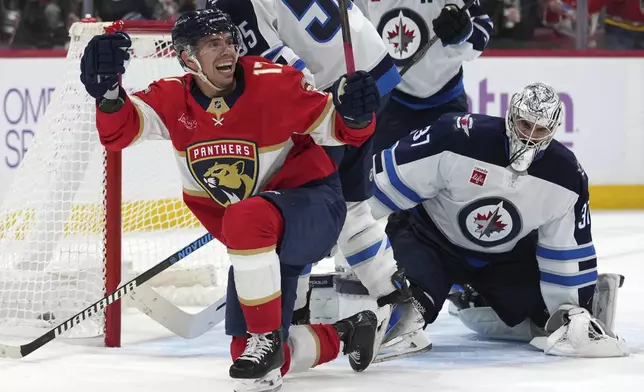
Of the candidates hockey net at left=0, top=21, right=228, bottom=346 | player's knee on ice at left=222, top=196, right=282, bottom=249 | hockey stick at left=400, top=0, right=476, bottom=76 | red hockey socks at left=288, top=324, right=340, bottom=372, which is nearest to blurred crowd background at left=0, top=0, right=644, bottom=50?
hockey stick at left=400, top=0, right=476, bottom=76

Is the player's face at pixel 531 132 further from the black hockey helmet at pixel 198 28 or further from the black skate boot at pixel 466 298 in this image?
the black hockey helmet at pixel 198 28

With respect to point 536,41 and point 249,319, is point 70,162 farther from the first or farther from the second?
point 536,41

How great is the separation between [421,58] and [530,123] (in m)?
0.89

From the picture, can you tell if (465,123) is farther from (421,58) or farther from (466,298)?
(421,58)

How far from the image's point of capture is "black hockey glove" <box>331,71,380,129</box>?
96.4 inches

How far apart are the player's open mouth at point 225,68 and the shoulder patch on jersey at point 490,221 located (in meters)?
0.86

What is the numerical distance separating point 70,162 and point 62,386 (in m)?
0.81

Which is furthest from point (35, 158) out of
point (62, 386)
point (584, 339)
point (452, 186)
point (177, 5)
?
point (177, 5)

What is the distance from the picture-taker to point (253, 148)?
8.68ft

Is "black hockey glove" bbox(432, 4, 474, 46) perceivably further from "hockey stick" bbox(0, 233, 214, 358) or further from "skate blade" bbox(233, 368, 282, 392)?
"skate blade" bbox(233, 368, 282, 392)

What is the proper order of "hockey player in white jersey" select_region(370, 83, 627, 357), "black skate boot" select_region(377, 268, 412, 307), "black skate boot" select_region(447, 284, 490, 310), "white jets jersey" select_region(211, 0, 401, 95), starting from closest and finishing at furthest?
"white jets jersey" select_region(211, 0, 401, 95)
"black skate boot" select_region(377, 268, 412, 307)
"hockey player in white jersey" select_region(370, 83, 627, 357)
"black skate boot" select_region(447, 284, 490, 310)

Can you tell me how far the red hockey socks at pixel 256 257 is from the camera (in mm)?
2484

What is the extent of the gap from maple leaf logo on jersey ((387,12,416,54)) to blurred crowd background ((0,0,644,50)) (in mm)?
2203

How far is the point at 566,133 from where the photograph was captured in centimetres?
610
